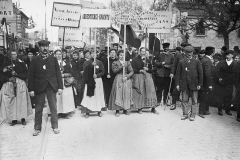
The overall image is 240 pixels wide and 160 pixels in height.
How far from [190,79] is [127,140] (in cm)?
303

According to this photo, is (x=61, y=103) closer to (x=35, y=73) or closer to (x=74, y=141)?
(x=35, y=73)

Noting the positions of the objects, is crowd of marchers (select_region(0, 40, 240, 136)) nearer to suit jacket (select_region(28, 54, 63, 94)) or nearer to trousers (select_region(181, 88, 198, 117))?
trousers (select_region(181, 88, 198, 117))

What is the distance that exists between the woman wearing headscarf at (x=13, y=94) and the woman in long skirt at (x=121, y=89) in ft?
8.32

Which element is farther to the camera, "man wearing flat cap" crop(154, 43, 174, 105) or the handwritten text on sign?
"man wearing flat cap" crop(154, 43, 174, 105)

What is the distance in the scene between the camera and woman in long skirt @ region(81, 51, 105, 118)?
7617 millimetres

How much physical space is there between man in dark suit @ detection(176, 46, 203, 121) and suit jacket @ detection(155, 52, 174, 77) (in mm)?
1738

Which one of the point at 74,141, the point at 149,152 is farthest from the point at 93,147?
the point at 149,152

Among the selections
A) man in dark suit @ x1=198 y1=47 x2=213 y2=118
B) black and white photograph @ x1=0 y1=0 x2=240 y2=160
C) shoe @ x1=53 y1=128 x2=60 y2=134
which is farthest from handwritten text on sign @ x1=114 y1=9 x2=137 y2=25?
shoe @ x1=53 y1=128 x2=60 y2=134

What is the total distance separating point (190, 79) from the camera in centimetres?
753

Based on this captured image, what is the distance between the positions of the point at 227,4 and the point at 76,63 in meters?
10.7

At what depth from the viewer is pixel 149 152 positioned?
4.90 meters

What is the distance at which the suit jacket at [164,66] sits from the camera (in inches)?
371

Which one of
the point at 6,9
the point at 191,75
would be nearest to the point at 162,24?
the point at 191,75

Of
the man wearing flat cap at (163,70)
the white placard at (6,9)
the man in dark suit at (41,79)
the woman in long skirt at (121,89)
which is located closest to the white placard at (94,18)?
the woman in long skirt at (121,89)
